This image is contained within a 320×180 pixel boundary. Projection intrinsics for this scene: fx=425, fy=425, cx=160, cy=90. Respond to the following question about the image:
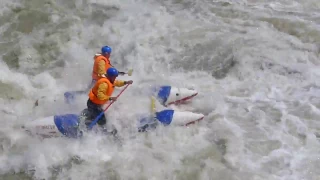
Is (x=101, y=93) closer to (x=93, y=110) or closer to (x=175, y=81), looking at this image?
(x=93, y=110)

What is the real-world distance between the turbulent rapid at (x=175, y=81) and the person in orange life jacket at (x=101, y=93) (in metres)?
0.25

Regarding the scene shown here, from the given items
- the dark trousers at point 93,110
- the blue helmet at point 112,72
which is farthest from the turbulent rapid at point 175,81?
the blue helmet at point 112,72

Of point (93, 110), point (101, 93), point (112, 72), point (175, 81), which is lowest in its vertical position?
point (175, 81)

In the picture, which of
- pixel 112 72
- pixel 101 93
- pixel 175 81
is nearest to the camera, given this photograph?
pixel 101 93

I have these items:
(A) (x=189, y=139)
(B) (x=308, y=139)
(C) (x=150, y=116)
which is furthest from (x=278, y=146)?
(C) (x=150, y=116)

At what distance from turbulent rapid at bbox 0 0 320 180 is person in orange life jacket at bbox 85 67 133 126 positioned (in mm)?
248

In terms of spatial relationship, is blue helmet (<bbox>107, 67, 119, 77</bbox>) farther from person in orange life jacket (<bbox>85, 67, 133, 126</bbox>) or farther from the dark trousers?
the dark trousers

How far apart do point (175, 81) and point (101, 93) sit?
6.59 ft

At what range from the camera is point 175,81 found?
7828mm

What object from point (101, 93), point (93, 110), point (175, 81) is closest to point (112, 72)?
point (101, 93)

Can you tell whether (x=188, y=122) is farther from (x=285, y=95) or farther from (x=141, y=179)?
(x=285, y=95)

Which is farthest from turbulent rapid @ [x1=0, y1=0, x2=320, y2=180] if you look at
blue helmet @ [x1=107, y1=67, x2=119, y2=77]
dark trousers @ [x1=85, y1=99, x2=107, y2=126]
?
blue helmet @ [x1=107, y1=67, x2=119, y2=77]

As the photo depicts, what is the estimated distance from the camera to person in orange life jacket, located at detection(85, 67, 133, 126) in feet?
20.3

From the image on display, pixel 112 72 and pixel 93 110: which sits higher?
pixel 112 72
